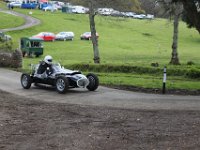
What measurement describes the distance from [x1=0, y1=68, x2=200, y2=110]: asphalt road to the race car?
0.25 meters

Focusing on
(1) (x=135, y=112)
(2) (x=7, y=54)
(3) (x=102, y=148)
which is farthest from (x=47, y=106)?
(2) (x=7, y=54)

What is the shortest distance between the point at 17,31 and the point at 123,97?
6037 cm

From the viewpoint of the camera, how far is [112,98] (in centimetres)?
1620

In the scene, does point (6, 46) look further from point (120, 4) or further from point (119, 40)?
point (119, 40)

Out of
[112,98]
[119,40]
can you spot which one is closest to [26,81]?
[112,98]

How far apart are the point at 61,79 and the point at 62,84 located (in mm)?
204

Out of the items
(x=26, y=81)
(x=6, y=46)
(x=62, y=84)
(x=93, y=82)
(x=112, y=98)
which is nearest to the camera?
(x=112, y=98)

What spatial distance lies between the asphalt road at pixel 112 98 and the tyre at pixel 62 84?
7.8 inches

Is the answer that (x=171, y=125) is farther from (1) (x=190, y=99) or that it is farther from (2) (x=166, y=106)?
(1) (x=190, y=99)

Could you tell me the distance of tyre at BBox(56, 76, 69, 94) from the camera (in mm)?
17234

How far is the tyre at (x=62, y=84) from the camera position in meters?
17.2

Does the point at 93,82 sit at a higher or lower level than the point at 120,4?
lower

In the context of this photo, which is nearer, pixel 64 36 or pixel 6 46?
pixel 6 46

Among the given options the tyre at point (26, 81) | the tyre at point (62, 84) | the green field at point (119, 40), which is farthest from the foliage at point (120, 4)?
the tyre at point (62, 84)
